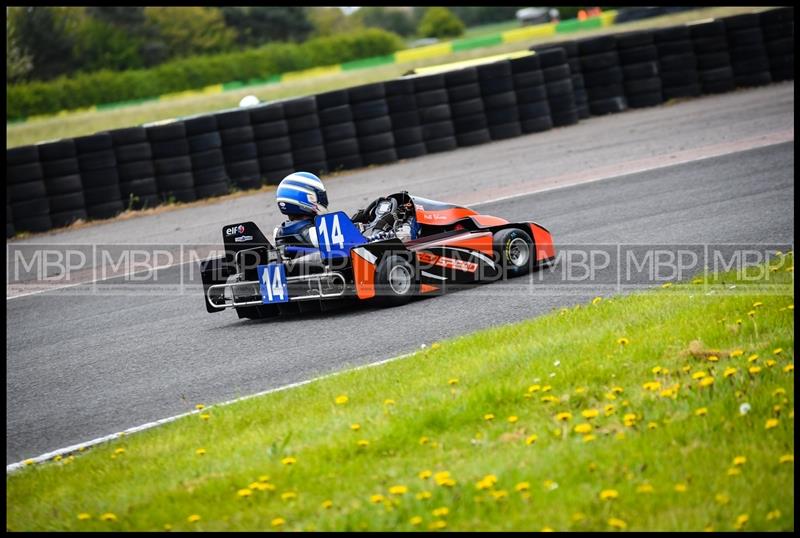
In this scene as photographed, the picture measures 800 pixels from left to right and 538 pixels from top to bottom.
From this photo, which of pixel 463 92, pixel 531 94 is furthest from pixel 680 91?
pixel 463 92

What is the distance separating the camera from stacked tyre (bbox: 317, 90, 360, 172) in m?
16.5

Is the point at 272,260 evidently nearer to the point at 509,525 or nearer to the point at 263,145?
Result: the point at 509,525

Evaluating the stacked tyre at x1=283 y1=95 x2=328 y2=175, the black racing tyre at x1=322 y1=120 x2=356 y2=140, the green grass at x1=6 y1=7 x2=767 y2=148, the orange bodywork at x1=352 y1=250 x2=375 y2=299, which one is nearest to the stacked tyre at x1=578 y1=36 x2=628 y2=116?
the black racing tyre at x1=322 y1=120 x2=356 y2=140

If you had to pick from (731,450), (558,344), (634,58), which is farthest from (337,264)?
(634,58)

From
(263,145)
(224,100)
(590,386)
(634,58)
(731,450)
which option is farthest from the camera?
(224,100)

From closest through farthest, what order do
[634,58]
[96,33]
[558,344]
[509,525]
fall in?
[509,525], [558,344], [634,58], [96,33]

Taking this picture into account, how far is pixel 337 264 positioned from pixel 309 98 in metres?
8.75

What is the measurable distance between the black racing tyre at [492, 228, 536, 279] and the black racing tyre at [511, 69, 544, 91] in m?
9.24

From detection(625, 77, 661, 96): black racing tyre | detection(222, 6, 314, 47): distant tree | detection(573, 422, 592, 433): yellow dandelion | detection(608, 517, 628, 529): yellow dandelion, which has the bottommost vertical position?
detection(608, 517, 628, 529): yellow dandelion

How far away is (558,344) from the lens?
19.7 ft

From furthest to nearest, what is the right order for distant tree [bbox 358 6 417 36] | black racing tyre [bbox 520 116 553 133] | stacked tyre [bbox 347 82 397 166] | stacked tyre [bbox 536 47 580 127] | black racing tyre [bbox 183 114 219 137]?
distant tree [bbox 358 6 417 36] → black racing tyre [bbox 520 116 553 133] → stacked tyre [bbox 536 47 580 127] → stacked tyre [bbox 347 82 397 166] → black racing tyre [bbox 183 114 219 137]

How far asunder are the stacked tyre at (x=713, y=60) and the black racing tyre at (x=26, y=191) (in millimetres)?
11762

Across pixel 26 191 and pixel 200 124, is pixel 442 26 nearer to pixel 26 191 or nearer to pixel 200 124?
pixel 200 124

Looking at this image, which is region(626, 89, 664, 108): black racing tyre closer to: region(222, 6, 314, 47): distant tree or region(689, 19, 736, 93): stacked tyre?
region(689, 19, 736, 93): stacked tyre
